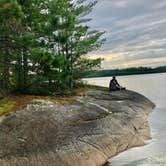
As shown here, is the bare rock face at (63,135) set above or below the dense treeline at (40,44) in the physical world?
below

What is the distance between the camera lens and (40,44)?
35875 millimetres

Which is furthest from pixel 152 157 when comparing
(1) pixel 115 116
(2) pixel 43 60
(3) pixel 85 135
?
(2) pixel 43 60

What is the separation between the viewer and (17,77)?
3297 centimetres

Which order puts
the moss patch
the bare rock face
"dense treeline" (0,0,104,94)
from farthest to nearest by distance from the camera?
1. "dense treeline" (0,0,104,94)
2. the moss patch
3. the bare rock face

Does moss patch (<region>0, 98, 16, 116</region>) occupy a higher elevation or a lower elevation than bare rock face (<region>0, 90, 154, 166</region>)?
higher

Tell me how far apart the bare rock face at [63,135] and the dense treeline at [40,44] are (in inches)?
213

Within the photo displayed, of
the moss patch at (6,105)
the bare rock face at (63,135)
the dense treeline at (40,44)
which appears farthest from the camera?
the dense treeline at (40,44)

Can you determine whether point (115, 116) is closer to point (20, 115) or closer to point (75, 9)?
point (20, 115)

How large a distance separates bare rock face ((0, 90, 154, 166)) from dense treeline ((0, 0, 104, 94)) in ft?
17.8

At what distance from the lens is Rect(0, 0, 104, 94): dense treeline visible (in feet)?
97.4

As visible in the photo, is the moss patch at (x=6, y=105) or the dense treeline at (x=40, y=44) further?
the dense treeline at (x=40, y=44)

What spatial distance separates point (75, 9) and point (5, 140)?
78.5ft

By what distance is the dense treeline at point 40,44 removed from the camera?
29.7 meters

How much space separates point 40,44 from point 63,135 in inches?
581
